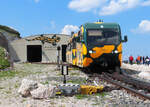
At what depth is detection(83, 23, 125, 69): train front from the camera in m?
14.5

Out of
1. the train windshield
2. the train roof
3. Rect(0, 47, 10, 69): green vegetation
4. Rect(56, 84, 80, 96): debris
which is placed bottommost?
Rect(56, 84, 80, 96): debris

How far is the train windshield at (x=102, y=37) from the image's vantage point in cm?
1458

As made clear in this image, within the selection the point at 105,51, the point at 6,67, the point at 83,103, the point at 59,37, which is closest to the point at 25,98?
the point at 83,103

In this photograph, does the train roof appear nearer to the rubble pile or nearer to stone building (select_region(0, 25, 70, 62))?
the rubble pile

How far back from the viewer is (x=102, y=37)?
14.8 meters

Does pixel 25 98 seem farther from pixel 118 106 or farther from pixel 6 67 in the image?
pixel 6 67

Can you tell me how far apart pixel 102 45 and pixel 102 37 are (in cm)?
58

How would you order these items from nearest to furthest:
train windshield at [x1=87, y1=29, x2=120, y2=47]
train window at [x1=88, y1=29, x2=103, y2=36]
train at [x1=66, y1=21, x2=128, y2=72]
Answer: train at [x1=66, y1=21, x2=128, y2=72], train windshield at [x1=87, y1=29, x2=120, y2=47], train window at [x1=88, y1=29, x2=103, y2=36]

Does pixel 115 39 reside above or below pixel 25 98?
above

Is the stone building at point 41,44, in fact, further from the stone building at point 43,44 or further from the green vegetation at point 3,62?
the green vegetation at point 3,62

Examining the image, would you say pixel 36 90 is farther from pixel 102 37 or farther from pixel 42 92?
pixel 102 37

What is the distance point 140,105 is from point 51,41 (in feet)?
129

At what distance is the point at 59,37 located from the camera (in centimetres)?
4469

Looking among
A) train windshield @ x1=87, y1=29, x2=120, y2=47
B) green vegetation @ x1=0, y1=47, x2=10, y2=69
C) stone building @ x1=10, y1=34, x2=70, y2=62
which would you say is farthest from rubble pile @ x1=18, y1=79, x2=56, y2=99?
stone building @ x1=10, y1=34, x2=70, y2=62
